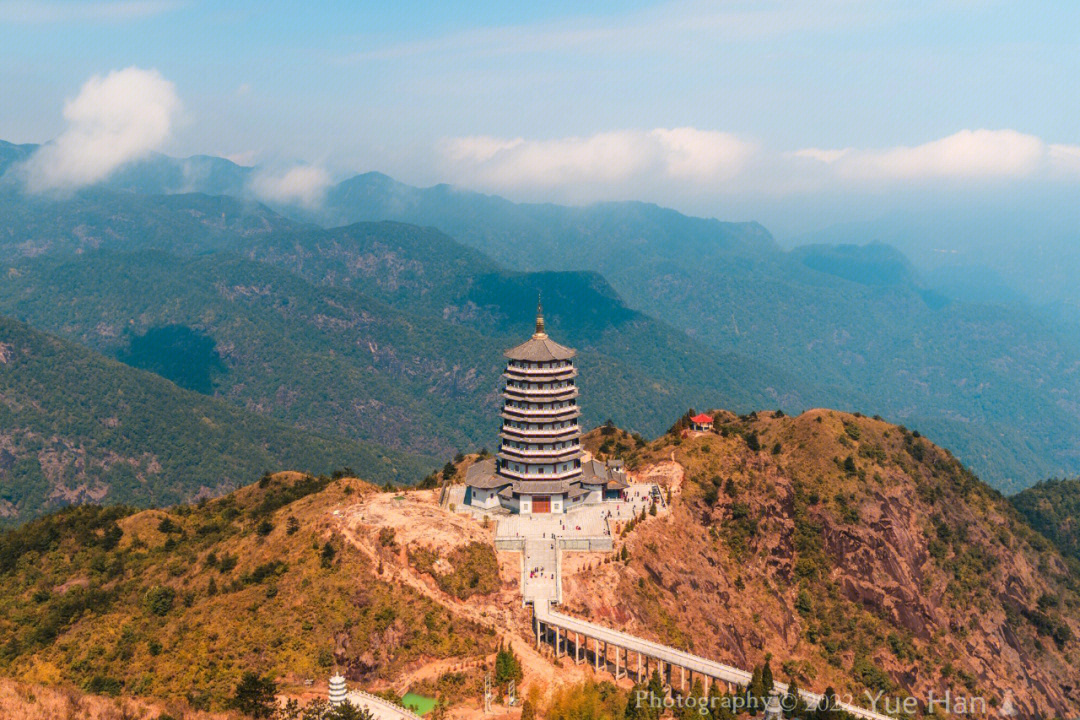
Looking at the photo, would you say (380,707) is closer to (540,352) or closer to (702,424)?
(540,352)

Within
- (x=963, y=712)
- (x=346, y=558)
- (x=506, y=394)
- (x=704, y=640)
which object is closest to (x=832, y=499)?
(x=963, y=712)

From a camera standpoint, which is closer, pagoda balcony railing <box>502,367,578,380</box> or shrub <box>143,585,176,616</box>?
shrub <box>143,585,176,616</box>

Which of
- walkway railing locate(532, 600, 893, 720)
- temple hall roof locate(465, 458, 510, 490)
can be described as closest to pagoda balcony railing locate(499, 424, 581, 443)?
temple hall roof locate(465, 458, 510, 490)

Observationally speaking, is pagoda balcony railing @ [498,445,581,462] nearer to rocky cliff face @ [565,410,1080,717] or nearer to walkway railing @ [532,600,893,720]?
rocky cliff face @ [565,410,1080,717]

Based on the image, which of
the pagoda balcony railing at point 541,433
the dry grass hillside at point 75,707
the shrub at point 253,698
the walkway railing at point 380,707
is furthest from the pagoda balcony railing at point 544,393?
the dry grass hillside at point 75,707

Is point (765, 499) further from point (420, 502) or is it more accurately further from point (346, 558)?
point (346, 558)

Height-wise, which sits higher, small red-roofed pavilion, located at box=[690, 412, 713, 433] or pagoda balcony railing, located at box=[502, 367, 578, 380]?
pagoda balcony railing, located at box=[502, 367, 578, 380]
